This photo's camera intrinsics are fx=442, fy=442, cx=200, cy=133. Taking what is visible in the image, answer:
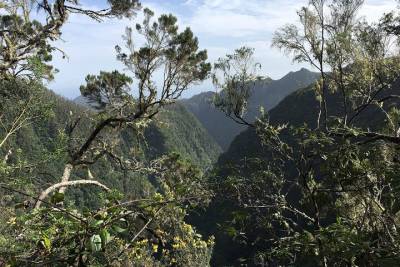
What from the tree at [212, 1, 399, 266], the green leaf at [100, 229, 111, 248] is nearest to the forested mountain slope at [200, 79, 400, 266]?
the tree at [212, 1, 399, 266]

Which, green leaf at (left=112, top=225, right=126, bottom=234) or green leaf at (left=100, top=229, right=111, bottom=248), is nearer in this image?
green leaf at (left=100, top=229, right=111, bottom=248)

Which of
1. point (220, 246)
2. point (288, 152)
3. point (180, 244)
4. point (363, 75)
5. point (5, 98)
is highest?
point (5, 98)

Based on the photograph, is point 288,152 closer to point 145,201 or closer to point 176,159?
point 145,201

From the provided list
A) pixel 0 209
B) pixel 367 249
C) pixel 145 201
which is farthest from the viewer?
pixel 0 209

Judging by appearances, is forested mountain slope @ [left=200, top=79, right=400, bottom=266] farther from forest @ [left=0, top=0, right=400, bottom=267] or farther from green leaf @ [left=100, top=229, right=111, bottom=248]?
green leaf @ [left=100, top=229, right=111, bottom=248]

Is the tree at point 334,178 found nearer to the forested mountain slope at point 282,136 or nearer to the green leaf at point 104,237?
the green leaf at point 104,237

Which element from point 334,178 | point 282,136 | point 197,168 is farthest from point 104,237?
point 282,136

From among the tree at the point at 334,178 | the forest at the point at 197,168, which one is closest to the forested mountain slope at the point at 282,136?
the forest at the point at 197,168

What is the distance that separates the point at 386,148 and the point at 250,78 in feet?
10.6

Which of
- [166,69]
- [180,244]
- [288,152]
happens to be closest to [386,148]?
[288,152]

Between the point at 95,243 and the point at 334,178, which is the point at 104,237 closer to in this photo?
the point at 95,243

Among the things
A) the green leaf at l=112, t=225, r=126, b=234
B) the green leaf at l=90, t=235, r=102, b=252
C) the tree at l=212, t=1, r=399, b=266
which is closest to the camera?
the green leaf at l=90, t=235, r=102, b=252

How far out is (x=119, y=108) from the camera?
11.0 meters

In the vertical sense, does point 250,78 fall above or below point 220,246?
above
